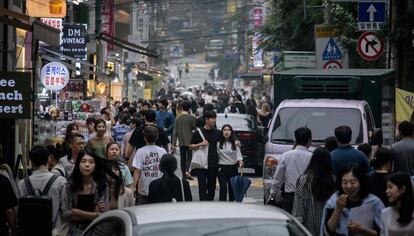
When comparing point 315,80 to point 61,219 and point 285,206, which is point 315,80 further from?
point 61,219

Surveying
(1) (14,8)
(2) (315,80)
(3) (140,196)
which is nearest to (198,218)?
(3) (140,196)

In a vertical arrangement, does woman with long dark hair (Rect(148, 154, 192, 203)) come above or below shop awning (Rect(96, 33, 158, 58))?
below

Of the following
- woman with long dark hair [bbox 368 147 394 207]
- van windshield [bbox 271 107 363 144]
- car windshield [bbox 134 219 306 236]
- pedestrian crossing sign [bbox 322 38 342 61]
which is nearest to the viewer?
car windshield [bbox 134 219 306 236]

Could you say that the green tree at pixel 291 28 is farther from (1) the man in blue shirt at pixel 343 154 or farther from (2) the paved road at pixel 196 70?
(2) the paved road at pixel 196 70

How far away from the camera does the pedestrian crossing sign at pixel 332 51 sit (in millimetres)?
29016

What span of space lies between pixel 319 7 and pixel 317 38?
147 inches

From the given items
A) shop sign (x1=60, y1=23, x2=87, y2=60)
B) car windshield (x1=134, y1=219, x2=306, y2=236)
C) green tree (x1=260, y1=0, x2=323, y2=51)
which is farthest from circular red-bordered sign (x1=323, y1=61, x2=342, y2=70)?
car windshield (x1=134, y1=219, x2=306, y2=236)

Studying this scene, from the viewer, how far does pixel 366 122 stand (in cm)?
1678

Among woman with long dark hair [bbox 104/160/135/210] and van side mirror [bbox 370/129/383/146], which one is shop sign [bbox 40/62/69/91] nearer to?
van side mirror [bbox 370/129/383/146]

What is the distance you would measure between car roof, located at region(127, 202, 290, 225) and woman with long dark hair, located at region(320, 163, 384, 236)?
137 centimetres

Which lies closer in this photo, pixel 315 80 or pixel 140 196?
pixel 140 196

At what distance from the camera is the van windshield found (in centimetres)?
1670

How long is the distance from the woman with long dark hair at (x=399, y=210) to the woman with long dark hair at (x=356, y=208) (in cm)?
18

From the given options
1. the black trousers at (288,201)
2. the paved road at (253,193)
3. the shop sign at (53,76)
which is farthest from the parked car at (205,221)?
the shop sign at (53,76)
